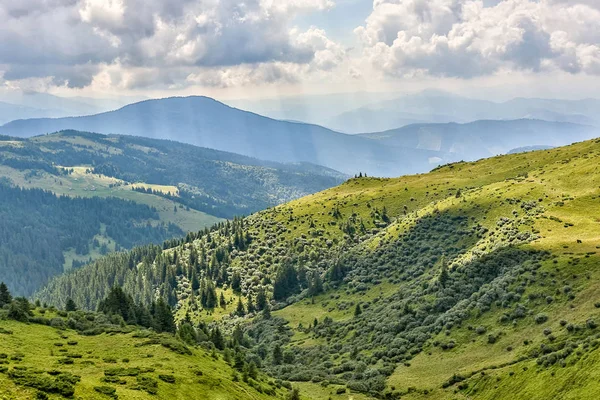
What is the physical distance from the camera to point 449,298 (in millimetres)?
104000

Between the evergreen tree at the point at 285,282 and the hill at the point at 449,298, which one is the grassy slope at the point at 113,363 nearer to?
the hill at the point at 449,298

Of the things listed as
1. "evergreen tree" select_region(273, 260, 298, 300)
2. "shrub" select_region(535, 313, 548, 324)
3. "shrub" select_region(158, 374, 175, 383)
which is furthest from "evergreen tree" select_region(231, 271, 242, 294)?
"shrub" select_region(158, 374, 175, 383)

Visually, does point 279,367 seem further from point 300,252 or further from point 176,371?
point 300,252

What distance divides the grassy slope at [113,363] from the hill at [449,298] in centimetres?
2702

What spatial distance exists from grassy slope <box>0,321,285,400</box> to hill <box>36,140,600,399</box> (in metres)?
27.0

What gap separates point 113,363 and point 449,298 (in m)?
72.6

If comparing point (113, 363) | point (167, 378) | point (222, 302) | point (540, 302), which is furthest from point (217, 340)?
point (222, 302)

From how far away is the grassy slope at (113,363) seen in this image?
43281 millimetres

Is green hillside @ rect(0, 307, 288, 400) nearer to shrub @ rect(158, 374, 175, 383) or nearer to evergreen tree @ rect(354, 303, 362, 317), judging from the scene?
shrub @ rect(158, 374, 175, 383)

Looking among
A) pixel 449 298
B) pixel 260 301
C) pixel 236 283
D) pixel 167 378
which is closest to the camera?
pixel 167 378

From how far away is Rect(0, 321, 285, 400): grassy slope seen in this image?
4328 cm

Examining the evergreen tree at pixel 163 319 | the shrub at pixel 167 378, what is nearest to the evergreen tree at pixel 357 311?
the evergreen tree at pixel 163 319

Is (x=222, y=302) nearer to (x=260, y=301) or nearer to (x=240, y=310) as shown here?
(x=240, y=310)

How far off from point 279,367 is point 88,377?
62.5 metres
